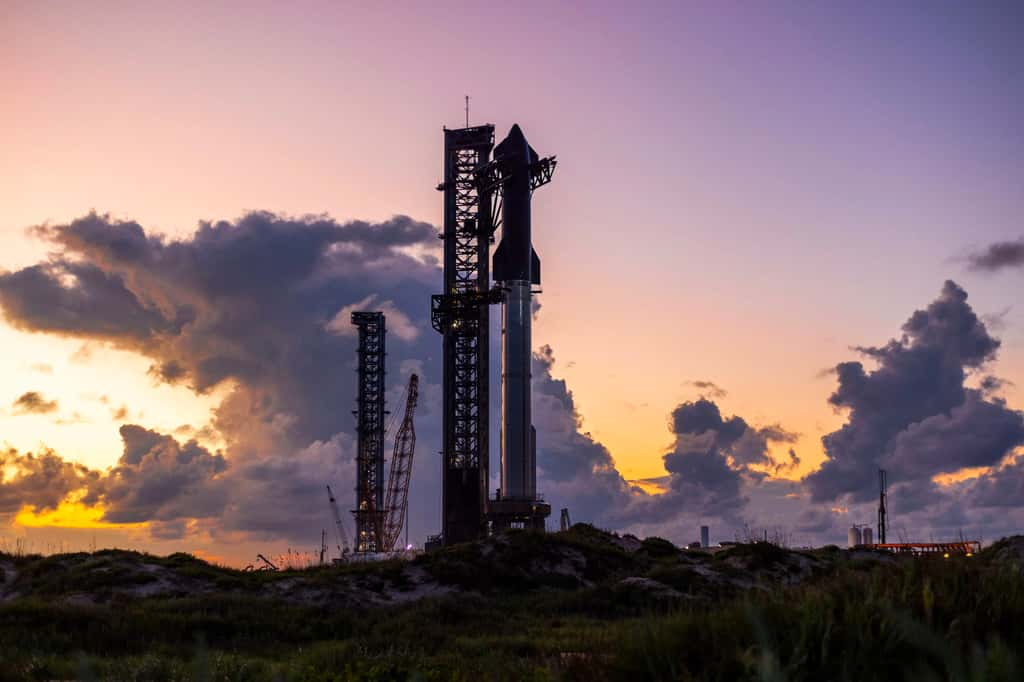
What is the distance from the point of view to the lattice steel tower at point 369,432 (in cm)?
12950

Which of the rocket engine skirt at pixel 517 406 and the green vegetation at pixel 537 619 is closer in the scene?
the green vegetation at pixel 537 619

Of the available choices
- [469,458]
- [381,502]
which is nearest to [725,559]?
[469,458]

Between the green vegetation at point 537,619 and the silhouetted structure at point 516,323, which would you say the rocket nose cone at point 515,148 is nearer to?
the silhouetted structure at point 516,323

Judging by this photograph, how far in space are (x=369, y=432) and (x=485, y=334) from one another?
3711cm

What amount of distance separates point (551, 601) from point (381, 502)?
8765 centimetres

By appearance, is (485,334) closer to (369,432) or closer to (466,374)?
(466,374)

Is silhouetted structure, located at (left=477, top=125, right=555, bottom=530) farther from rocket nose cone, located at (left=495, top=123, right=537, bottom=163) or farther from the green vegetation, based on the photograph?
the green vegetation

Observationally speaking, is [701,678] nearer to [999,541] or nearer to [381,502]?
[999,541]

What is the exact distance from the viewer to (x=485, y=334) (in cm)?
10094

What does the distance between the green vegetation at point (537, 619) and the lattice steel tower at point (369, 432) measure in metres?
59.8

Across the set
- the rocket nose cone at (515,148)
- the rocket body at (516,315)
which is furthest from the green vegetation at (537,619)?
the rocket nose cone at (515,148)

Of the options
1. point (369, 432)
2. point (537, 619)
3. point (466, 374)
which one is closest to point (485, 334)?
point (466, 374)

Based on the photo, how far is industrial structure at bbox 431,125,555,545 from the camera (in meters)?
96.1

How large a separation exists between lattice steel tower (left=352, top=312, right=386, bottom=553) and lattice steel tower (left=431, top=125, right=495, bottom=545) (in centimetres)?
2844
